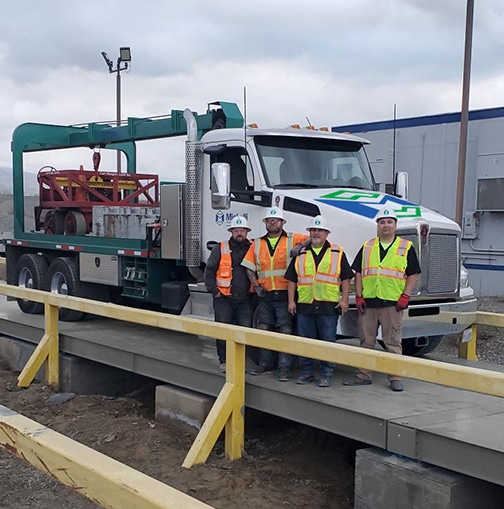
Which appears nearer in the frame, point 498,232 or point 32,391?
point 32,391

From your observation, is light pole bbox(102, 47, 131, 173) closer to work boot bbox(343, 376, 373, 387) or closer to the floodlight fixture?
the floodlight fixture

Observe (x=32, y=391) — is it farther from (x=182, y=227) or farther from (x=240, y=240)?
(x=240, y=240)

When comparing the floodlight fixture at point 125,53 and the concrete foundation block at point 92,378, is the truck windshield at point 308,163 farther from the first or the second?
the floodlight fixture at point 125,53

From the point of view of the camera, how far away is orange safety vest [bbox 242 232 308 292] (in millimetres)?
6582

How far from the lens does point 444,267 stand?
7203mm

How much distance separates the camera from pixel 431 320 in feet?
23.2

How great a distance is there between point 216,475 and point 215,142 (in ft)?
13.1

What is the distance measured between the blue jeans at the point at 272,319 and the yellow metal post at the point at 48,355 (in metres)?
2.93

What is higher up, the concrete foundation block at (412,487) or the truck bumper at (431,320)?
the truck bumper at (431,320)

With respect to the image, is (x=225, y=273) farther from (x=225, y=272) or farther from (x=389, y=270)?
(x=389, y=270)

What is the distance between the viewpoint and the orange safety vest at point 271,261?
21.6 feet

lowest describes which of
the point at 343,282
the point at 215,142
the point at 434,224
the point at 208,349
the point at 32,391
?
the point at 32,391

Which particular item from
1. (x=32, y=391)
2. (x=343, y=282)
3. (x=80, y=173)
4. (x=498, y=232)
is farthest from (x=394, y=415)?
(x=498, y=232)

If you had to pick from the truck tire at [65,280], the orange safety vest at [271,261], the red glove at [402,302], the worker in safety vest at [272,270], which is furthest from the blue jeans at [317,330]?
the truck tire at [65,280]
